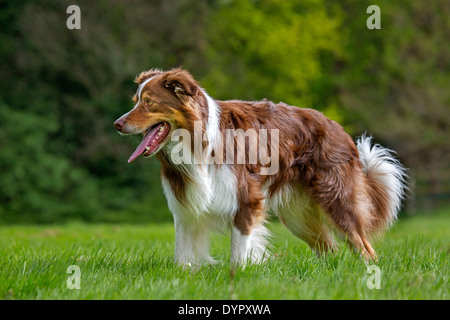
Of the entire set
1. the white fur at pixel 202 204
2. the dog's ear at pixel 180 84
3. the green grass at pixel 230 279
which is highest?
the dog's ear at pixel 180 84

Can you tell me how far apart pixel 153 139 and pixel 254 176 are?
3.73 ft

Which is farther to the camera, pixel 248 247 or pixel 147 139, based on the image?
pixel 248 247

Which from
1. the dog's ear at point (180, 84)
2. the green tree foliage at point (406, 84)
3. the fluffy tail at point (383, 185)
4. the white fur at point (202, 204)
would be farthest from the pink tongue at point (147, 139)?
the green tree foliage at point (406, 84)

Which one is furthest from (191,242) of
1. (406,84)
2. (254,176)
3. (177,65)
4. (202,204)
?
(406,84)

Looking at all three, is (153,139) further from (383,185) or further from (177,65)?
(177,65)

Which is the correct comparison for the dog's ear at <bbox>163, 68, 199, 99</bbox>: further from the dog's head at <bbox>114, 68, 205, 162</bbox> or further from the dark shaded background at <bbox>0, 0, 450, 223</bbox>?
the dark shaded background at <bbox>0, 0, 450, 223</bbox>

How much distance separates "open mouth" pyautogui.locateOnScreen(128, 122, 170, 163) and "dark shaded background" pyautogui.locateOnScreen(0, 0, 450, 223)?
575 inches

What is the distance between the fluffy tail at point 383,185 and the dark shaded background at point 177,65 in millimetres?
13870

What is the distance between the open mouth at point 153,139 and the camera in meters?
4.99

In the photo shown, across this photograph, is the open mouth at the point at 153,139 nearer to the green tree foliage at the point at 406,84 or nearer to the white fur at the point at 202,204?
the white fur at the point at 202,204

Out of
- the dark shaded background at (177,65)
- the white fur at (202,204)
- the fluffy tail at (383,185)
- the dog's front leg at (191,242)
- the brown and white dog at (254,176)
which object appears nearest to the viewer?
the brown and white dog at (254,176)

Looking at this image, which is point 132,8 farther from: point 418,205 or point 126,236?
point 418,205

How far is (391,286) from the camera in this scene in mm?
4348

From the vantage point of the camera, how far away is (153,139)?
5.03 meters
